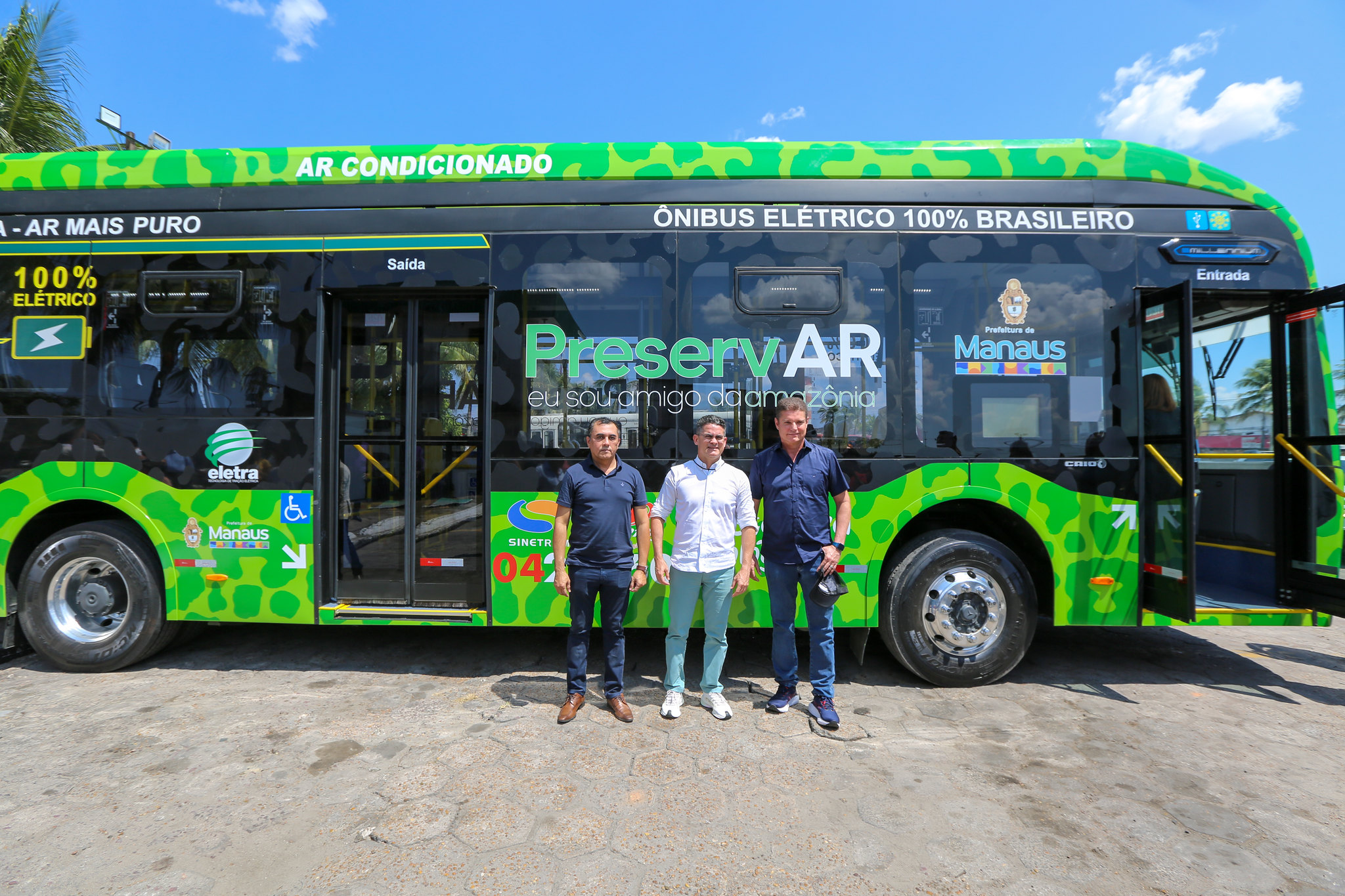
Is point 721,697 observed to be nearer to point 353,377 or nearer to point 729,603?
point 729,603

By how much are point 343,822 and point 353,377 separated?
305 cm

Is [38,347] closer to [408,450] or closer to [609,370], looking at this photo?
[408,450]

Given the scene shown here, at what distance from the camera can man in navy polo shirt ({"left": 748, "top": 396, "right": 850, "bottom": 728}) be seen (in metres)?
3.75

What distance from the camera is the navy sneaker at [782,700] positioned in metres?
3.88

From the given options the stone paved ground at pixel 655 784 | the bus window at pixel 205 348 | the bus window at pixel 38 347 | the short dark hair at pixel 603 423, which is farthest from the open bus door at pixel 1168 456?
the bus window at pixel 38 347

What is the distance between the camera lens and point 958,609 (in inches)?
168

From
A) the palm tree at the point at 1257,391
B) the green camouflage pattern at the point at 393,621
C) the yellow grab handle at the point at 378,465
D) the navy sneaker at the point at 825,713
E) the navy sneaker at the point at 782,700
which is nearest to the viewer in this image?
the navy sneaker at the point at 825,713

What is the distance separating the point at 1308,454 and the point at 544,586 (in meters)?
5.58

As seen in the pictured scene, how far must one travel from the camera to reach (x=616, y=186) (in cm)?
441

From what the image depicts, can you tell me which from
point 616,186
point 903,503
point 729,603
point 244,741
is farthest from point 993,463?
point 244,741

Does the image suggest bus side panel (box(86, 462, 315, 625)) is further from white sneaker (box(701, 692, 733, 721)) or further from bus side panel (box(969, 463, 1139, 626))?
bus side panel (box(969, 463, 1139, 626))

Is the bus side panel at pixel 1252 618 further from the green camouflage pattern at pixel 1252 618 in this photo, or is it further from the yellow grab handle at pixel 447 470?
the yellow grab handle at pixel 447 470

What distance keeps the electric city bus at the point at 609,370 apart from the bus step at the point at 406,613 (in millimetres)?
44

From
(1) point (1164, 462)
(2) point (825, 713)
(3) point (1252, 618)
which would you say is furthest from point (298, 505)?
(3) point (1252, 618)
